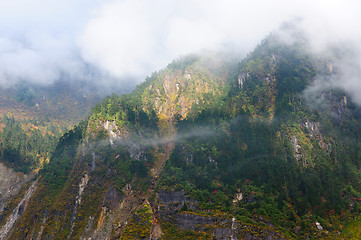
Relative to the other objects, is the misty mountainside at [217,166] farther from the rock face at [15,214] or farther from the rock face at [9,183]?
the rock face at [9,183]

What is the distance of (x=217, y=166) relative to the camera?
5207 inches

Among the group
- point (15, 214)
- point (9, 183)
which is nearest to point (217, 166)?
point (15, 214)

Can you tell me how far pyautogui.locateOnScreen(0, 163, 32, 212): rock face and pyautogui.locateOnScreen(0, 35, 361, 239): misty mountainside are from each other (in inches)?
314

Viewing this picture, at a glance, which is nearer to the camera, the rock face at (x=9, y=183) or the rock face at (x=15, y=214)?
the rock face at (x=15, y=214)

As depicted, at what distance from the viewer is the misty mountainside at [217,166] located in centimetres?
10650

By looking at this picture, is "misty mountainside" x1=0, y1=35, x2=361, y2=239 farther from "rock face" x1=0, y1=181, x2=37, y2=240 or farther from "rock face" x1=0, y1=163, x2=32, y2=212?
"rock face" x1=0, y1=163, x2=32, y2=212

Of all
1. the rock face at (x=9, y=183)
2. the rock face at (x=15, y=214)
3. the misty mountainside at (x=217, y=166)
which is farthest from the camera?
the rock face at (x=9, y=183)

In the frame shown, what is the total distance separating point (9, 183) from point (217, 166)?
123 meters

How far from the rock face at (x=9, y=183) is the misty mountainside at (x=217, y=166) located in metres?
7.97

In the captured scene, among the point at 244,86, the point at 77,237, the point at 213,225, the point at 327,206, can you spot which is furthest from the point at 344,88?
the point at 77,237

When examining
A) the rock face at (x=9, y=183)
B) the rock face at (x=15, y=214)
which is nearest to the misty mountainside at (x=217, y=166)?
the rock face at (x=15, y=214)

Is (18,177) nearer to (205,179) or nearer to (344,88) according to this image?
(205,179)

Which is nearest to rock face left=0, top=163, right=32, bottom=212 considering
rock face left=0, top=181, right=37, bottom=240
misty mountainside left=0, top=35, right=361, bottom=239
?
misty mountainside left=0, top=35, right=361, bottom=239

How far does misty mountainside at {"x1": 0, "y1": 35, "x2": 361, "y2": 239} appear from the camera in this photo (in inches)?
Result: 4193
